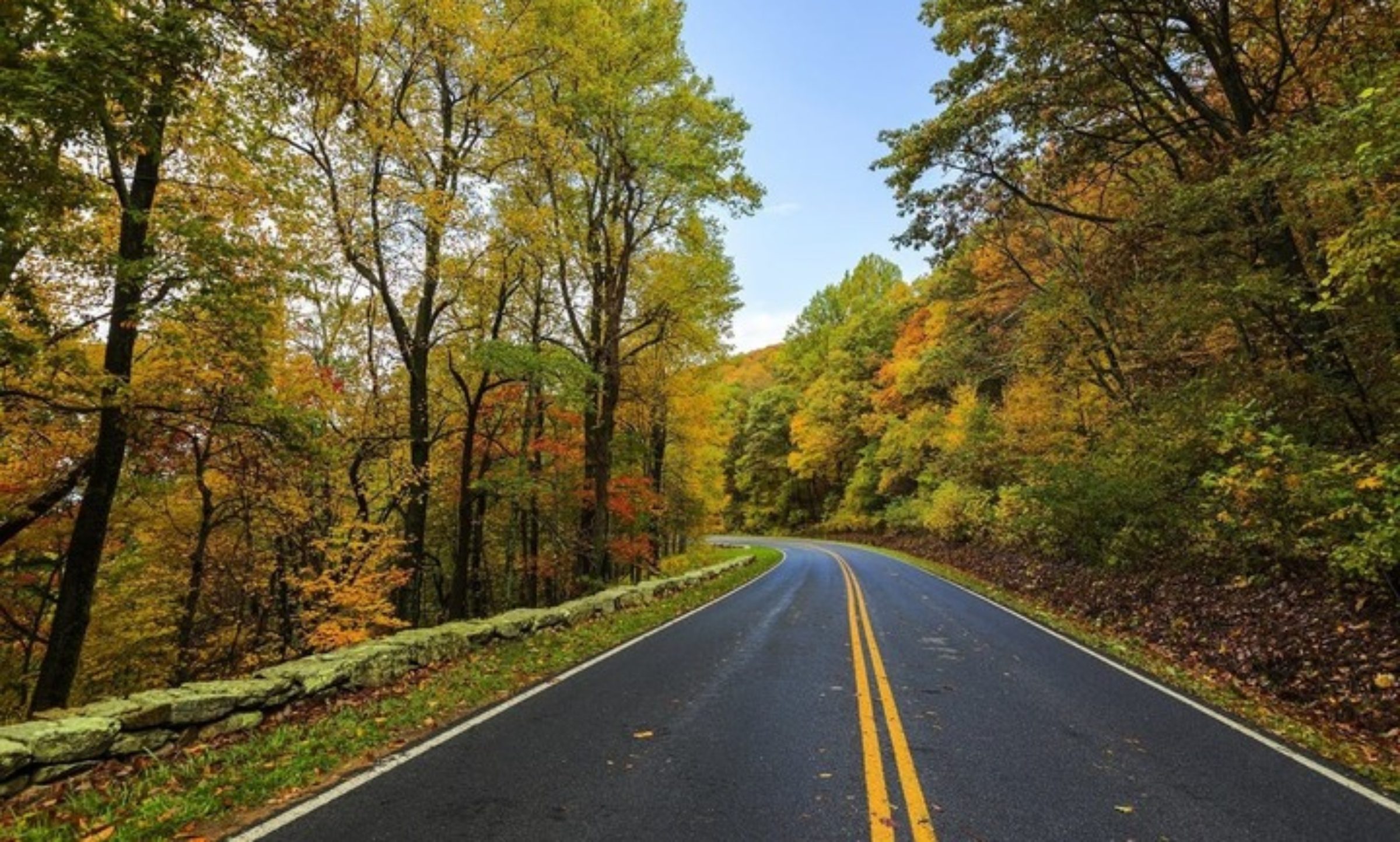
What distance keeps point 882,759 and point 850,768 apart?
316 millimetres

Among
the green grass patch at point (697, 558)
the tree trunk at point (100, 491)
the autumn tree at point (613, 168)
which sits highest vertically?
the autumn tree at point (613, 168)

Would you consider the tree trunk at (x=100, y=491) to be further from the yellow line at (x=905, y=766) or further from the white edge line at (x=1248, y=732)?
the white edge line at (x=1248, y=732)

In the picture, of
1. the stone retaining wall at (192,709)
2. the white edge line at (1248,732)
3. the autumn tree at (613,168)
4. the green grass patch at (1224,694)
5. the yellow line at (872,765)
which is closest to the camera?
the yellow line at (872,765)

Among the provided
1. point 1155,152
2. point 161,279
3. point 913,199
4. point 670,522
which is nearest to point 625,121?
point 913,199

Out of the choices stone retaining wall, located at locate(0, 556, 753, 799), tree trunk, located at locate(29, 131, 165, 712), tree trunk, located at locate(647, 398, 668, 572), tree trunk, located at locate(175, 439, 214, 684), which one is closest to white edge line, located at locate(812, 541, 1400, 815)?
stone retaining wall, located at locate(0, 556, 753, 799)

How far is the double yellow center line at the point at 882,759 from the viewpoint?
3.88m

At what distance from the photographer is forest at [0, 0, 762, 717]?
6.54 m

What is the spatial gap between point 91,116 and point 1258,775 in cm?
1045

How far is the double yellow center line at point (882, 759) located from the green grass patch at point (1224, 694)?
331 centimetres

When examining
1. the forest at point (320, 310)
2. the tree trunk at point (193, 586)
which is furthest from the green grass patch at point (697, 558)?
the tree trunk at point (193, 586)

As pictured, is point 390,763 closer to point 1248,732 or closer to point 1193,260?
point 1248,732

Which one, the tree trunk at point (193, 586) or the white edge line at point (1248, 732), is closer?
the white edge line at point (1248, 732)

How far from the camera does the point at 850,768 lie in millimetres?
4797

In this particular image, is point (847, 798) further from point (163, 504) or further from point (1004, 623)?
point (163, 504)
